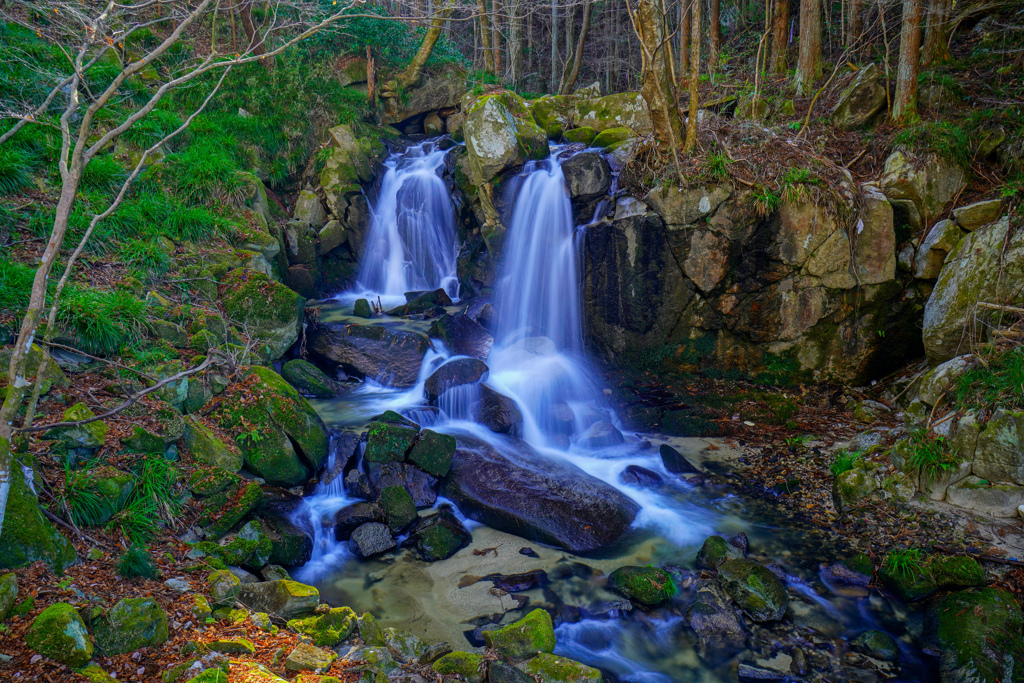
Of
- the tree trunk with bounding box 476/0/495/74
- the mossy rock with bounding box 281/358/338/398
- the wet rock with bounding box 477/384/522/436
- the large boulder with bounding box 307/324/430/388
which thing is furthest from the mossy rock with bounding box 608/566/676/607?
the tree trunk with bounding box 476/0/495/74

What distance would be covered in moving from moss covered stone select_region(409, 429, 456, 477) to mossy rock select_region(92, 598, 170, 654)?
11.2 ft

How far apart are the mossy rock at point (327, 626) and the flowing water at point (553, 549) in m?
0.81

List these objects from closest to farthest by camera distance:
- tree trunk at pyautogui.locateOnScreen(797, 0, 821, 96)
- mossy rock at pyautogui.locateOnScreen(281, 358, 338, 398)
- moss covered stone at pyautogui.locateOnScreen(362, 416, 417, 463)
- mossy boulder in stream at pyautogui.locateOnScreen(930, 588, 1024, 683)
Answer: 1. mossy boulder in stream at pyautogui.locateOnScreen(930, 588, 1024, 683)
2. moss covered stone at pyautogui.locateOnScreen(362, 416, 417, 463)
3. mossy rock at pyautogui.locateOnScreen(281, 358, 338, 398)
4. tree trunk at pyautogui.locateOnScreen(797, 0, 821, 96)

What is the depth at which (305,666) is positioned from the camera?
354cm

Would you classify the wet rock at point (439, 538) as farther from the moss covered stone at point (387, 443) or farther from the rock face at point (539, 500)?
the moss covered stone at point (387, 443)

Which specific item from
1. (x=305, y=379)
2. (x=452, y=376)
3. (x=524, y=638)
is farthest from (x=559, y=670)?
(x=305, y=379)

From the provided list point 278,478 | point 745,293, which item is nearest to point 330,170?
point 278,478

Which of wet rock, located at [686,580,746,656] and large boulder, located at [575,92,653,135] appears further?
large boulder, located at [575,92,653,135]

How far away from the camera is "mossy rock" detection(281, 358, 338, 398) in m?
8.53

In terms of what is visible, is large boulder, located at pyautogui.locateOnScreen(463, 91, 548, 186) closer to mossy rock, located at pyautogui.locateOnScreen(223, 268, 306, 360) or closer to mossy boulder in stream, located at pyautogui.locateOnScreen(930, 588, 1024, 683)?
mossy rock, located at pyautogui.locateOnScreen(223, 268, 306, 360)

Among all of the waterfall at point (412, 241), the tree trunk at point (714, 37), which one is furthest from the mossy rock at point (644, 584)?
the tree trunk at point (714, 37)

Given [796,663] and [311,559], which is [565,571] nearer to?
[796,663]

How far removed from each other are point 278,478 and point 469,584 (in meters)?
2.61

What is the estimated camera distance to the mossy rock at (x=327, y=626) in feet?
13.3
